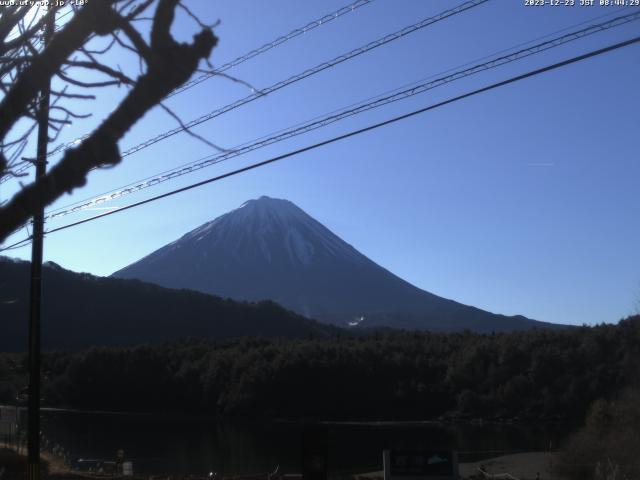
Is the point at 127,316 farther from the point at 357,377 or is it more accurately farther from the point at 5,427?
the point at 5,427

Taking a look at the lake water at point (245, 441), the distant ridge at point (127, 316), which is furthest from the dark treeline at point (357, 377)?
the distant ridge at point (127, 316)

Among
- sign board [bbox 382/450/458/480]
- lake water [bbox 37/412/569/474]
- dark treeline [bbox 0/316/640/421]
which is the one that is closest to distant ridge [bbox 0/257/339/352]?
dark treeline [bbox 0/316/640/421]

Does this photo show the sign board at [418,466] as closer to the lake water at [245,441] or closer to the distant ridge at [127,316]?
the lake water at [245,441]

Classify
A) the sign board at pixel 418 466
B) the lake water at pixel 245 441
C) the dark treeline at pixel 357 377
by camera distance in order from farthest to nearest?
the dark treeline at pixel 357 377
the lake water at pixel 245 441
the sign board at pixel 418 466

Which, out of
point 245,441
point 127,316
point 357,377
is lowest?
point 245,441

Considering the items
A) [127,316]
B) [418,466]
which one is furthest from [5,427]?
[127,316]

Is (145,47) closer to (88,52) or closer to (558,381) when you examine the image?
(88,52)
